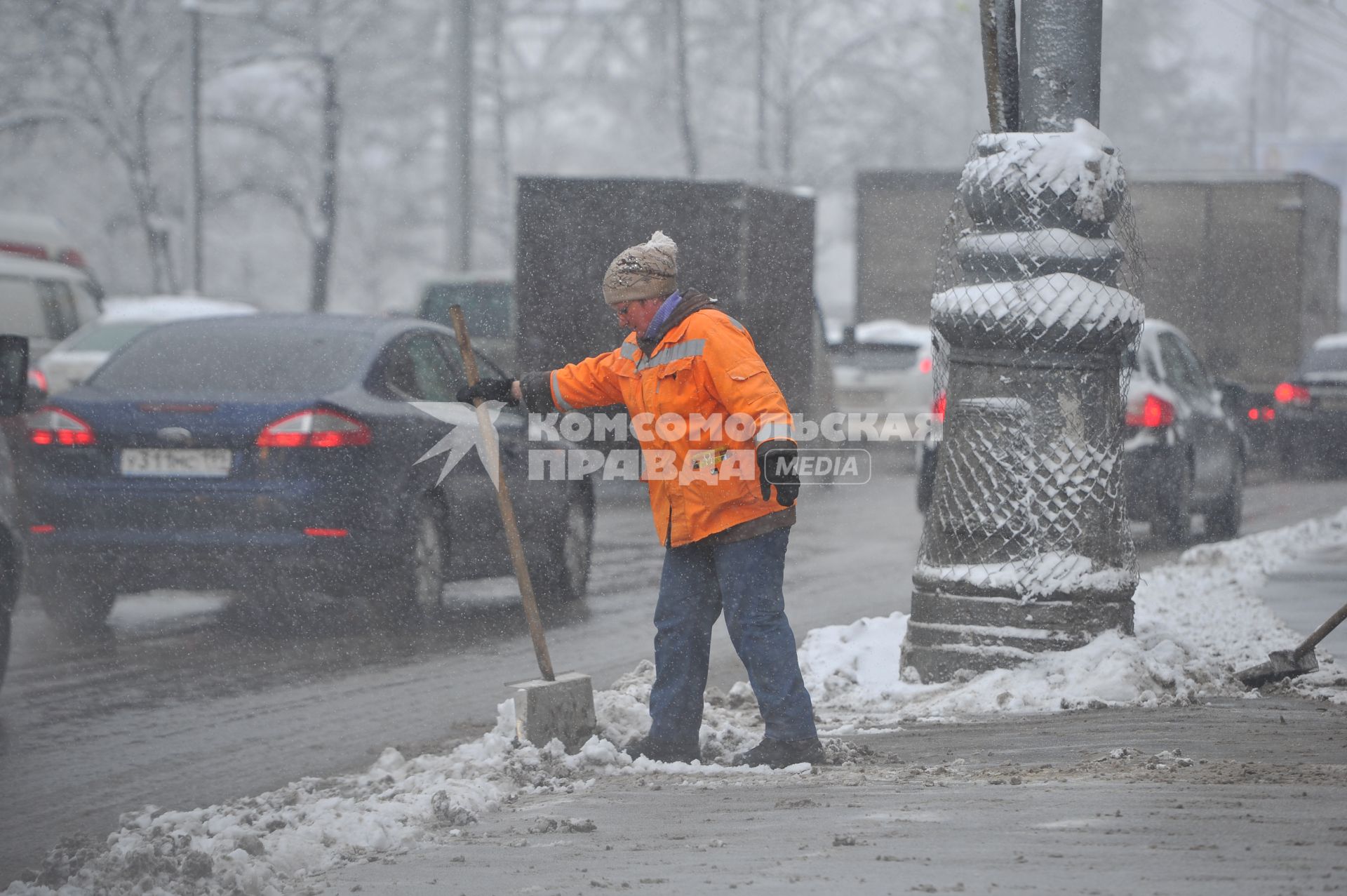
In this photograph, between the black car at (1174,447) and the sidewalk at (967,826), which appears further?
the black car at (1174,447)

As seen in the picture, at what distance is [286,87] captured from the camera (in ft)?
141

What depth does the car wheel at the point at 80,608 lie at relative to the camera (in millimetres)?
9133

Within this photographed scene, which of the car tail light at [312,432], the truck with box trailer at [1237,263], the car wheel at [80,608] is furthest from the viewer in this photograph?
the truck with box trailer at [1237,263]

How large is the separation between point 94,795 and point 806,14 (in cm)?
4328

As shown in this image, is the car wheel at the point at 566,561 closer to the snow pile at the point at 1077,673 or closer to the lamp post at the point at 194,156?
the snow pile at the point at 1077,673

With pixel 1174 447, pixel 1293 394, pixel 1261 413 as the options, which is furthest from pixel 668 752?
pixel 1261 413

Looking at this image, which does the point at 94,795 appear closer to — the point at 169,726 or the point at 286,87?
the point at 169,726

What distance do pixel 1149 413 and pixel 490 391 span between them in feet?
25.0

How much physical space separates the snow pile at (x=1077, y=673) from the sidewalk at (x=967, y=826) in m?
0.46

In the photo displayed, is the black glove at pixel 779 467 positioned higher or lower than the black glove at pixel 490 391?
lower

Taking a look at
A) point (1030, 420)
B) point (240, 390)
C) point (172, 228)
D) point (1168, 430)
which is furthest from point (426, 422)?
point (172, 228)

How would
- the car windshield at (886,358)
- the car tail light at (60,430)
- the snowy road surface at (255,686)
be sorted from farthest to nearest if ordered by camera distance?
the car windshield at (886,358) → the car tail light at (60,430) → the snowy road surface at (255,686)

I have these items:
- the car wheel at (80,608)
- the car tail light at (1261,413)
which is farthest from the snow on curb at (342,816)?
the car tail light at (1261,413)

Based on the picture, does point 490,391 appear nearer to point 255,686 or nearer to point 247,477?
point 255,686
